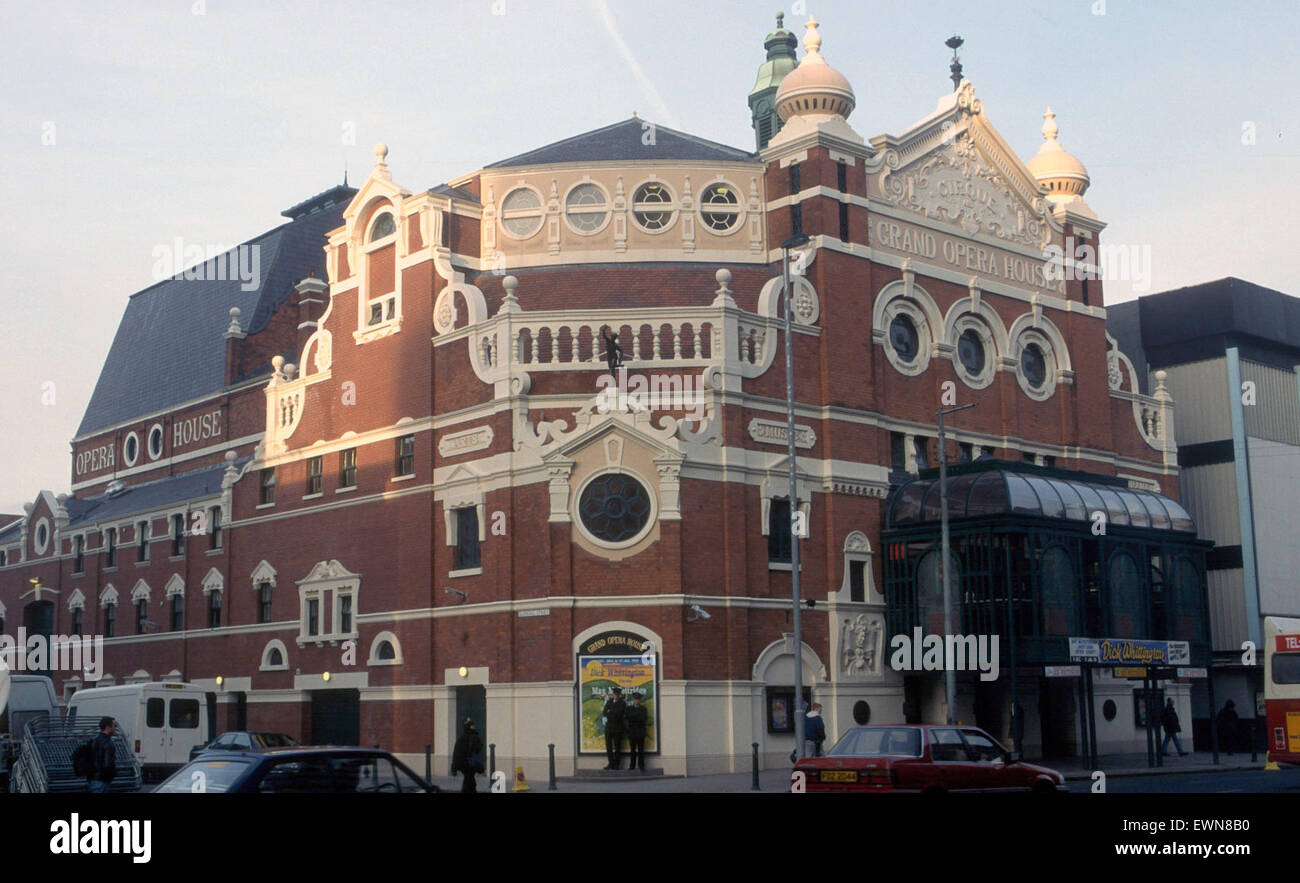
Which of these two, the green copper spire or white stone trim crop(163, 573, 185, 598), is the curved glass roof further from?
white stone trim crop(163, 573, 185, 598)

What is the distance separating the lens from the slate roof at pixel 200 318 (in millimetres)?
59250

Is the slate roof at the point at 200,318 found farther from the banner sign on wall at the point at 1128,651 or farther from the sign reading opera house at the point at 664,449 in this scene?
the banner sign on wall at the point at 1128,651

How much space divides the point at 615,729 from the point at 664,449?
7.29m

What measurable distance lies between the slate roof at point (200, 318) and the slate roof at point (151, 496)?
143 inches

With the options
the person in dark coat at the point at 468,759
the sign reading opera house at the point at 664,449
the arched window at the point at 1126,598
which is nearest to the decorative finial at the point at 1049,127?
the sign reading opera house at the point at 664,449

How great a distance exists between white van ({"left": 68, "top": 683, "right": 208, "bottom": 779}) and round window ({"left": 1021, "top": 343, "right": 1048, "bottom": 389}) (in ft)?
93.9

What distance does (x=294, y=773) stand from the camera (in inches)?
541

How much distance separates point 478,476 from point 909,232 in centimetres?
1587

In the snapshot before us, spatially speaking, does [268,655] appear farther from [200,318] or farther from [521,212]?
[200,318]

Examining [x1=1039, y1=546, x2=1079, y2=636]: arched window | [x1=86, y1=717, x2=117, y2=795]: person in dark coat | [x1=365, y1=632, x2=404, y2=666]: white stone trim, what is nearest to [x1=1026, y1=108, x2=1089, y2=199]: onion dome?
[x1=1039, y1=546, x2=1079, y2=636]: arched window

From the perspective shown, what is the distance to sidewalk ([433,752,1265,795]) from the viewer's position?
103 feet

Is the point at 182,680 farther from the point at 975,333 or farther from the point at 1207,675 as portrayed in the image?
the point at 1207,675
